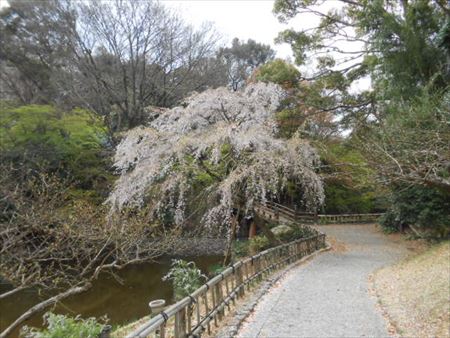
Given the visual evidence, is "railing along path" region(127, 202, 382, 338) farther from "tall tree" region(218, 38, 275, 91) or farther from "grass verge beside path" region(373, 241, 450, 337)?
"tall tree" region(218, 38, 275, 91)

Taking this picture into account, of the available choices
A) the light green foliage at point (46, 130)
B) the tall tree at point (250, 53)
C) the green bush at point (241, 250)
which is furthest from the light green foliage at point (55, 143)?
the tall tree at point (250, 53)

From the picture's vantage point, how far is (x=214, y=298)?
5.30 metres

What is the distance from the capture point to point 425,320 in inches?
216

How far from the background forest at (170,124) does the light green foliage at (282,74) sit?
2.5 inches

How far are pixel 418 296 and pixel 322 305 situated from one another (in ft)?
6.06

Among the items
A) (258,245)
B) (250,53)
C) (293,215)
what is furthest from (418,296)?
(250,53)

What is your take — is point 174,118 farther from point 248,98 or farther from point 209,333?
point 209,333

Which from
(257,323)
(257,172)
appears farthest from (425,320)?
(257,172)

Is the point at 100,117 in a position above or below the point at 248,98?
above

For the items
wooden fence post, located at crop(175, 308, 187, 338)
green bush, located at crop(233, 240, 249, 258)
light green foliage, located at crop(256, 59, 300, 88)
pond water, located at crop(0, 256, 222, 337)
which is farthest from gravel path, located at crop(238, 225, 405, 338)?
light green foliage, located at crop(256, 59, 300, 88)

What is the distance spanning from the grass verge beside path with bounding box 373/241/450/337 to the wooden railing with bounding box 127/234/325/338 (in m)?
2.37

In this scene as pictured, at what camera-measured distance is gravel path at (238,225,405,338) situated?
5129mm

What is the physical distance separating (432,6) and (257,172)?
756cm

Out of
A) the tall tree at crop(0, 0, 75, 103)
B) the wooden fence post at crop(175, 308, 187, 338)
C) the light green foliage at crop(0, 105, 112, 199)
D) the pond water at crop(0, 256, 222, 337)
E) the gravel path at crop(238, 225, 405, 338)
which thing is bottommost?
the pond water at crop(0, 256, 222, 337)
